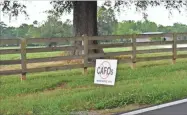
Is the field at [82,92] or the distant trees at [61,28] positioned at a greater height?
the distant trees at [61,28]

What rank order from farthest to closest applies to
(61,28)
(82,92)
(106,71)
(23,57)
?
(61,28), (23,57), (82,92), (106,71)

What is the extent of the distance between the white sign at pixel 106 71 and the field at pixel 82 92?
0.37 meters

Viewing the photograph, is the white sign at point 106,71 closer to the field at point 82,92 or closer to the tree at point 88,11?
the field at point 82,92

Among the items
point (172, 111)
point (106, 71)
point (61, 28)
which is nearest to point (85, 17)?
point (106, 71)

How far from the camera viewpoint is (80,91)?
10289mm

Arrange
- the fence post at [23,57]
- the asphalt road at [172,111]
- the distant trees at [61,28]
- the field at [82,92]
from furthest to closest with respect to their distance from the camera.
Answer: the distant trees at [61,28]
the fence post at [23,57]
the field at [82,92]
the asphalt road at [172,111]

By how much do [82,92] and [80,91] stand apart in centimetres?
43

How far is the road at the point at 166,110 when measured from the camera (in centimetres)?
774

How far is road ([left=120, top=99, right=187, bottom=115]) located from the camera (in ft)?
25.4

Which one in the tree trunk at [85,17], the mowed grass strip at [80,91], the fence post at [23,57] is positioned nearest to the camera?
the mowed grass strip at [80,91]

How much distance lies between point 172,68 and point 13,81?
5.98 meters

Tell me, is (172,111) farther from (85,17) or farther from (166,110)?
(85,17)

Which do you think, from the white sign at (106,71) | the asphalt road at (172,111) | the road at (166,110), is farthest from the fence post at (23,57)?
the asphalt road at (172,111)

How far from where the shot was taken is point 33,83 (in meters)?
11.6
